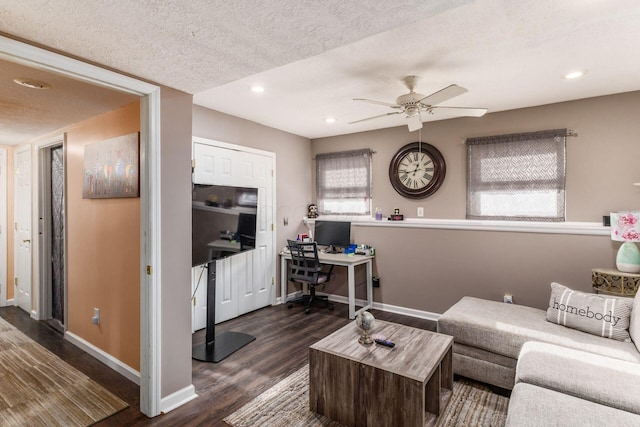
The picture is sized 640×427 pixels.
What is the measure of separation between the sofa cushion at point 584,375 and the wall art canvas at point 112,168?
2.95m

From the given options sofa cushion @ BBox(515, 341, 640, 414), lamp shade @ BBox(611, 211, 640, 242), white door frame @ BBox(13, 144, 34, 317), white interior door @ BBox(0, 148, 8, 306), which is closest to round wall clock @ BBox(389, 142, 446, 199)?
lamp shade @ BBox(611, 211, 640, 242)

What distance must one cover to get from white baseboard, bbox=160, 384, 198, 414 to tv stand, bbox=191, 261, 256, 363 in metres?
0.54

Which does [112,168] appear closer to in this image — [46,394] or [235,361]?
[46,394]

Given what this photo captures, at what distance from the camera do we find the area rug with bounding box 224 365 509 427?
2.05 meters

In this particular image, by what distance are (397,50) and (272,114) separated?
193 centimetres

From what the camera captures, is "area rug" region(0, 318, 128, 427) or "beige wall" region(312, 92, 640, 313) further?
"beige wall" region(312, 92, 640, 313)

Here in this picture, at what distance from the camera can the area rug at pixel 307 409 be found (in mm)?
2055

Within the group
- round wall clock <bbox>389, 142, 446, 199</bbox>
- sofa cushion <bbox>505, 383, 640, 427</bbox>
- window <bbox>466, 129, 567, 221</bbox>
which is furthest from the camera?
round wall clock <bbox>389, 142, 446, 199</bbox>

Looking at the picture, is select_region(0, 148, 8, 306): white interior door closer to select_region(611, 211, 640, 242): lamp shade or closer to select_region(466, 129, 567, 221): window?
select_region(466, 129, 567, 221): window

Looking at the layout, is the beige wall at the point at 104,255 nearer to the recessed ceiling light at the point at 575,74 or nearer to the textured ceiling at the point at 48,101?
the textured ceiling at the point at 48,101

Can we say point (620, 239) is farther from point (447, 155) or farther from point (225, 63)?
point (225, 63)

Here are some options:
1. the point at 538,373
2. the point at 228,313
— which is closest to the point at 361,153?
the point at 228,313

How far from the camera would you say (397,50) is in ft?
7.30

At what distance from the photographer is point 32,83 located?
214 centimetres
